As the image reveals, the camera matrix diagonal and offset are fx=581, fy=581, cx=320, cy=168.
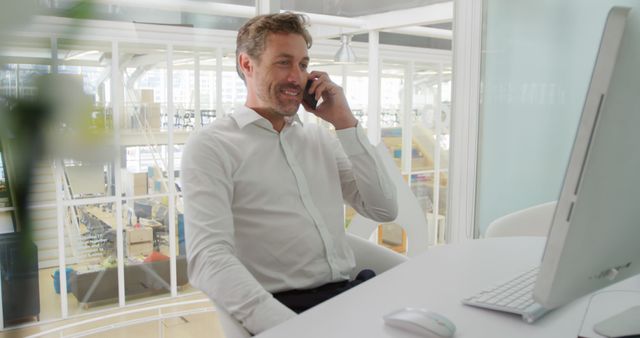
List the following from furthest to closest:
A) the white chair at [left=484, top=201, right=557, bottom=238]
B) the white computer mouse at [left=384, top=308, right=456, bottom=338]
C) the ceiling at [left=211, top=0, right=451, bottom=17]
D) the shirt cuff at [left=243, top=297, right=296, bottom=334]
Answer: the ceiling at [left=211, top=0, right=451, bottom=17] → the white chair at [left=484, top=201, right=557, bottom=238] → the shirt cuff at [left=243, top=297, right=296, bottom=334] → the white computer mouse at [left=384, top=308, right=456, bottom=338]

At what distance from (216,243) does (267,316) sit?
0.88 feet

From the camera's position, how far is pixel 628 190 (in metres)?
0.86

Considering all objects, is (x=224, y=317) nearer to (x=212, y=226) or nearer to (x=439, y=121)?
(x=212, y=226)

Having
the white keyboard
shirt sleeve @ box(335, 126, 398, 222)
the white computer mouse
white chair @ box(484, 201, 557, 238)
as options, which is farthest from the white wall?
the white computer mouse

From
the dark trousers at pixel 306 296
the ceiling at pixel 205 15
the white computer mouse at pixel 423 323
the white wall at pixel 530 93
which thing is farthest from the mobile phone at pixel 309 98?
the white wall at pixel 530 93

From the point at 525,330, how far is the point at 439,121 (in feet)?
24.1

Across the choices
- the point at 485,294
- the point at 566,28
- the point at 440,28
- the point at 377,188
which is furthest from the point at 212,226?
the point at 440,28

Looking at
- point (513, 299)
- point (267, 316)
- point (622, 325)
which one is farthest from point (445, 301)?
point (267, 316)

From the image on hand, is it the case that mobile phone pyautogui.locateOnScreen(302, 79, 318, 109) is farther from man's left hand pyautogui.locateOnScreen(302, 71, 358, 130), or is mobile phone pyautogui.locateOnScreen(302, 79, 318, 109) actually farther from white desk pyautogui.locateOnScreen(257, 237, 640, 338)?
white desk pyautogui.locateOnScreen(257, 237, 640, 338)

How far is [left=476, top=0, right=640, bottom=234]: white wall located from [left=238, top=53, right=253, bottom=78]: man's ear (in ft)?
5.60

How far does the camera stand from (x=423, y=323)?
39.8 inches

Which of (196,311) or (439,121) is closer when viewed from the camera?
(196,311)

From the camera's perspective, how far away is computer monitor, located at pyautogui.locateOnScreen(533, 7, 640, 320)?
732 millimetres

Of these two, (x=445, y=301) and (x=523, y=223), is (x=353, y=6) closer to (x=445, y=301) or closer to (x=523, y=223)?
(x=523, y=223)
